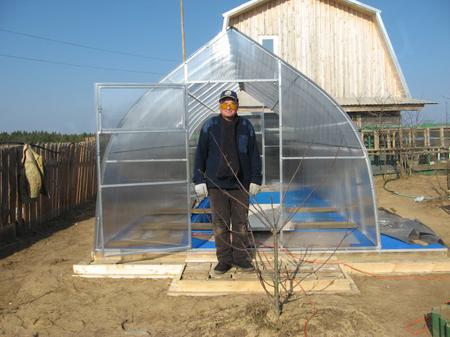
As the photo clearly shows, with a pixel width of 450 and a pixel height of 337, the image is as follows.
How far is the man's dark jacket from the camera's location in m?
4.77

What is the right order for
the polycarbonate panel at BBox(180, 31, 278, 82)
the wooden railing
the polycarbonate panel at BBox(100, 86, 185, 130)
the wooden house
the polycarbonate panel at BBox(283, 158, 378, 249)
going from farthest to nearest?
the wooden house < the wooden railing < the polycarbonate panel at BBox(180, 31, 278, 82) < the polycarbonate panel at BBox(283, 158, 378, 249) < the polycarbonate panel at BBox(100, 86, 185, 130)

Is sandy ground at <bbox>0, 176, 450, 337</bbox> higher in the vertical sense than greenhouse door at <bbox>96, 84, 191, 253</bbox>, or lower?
lower

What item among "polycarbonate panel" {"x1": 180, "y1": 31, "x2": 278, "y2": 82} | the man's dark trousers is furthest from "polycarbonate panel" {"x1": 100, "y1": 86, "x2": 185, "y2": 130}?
the man's dark trousers

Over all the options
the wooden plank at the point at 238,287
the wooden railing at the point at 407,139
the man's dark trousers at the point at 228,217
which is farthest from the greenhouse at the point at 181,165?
the wooden railing at the point at 407,139

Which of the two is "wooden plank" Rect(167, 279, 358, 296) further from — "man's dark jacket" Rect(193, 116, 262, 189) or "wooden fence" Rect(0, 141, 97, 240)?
"wooden fence" Rect(0, 141, 97, 240)

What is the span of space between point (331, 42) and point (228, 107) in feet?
39.6

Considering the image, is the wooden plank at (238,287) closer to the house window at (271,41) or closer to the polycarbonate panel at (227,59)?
the polycarbonate panel at (227,59)

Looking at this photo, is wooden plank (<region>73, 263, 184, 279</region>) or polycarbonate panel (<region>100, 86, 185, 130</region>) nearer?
wooden plank (<region>73, 263, 184, 279</region>)

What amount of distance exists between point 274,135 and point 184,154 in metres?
6.84

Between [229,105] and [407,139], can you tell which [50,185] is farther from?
[407,139]

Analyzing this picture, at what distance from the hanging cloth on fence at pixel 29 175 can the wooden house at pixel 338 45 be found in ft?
32.3

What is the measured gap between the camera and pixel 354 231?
6.14 metres

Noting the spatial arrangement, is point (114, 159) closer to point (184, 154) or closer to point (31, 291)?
point (184, 154)

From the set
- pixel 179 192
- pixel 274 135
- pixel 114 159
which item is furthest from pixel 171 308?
pixel 274 135
